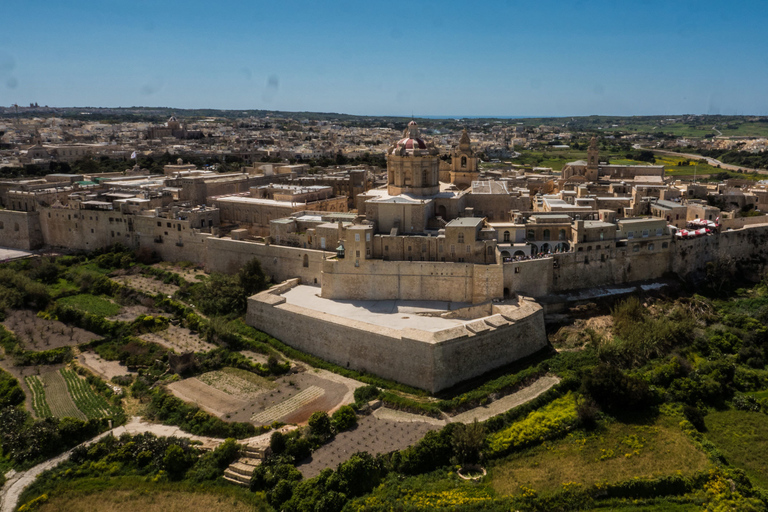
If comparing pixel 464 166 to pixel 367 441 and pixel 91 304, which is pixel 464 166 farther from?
pixel 367 441

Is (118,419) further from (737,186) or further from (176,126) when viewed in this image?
(176,126)

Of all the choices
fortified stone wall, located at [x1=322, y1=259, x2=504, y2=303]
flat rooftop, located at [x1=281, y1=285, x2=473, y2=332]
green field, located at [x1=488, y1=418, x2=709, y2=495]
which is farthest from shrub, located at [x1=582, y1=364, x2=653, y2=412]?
fortified stone wall, located at [x1=322, y1=259, x2=504, y2=303]

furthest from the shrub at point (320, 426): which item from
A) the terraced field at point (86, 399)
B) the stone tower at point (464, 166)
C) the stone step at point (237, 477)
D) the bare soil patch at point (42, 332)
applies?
the stone tower at point (464, 166)

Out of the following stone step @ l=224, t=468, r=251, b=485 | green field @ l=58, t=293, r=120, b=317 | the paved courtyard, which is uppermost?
the paved courtyard

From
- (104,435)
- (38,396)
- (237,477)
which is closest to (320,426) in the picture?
(237,477)

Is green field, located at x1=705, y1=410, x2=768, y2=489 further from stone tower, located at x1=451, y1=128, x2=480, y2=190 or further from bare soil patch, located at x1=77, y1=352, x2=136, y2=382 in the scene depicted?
bare soil patch, located at x1=77, y1=352, x2=136, y2=382

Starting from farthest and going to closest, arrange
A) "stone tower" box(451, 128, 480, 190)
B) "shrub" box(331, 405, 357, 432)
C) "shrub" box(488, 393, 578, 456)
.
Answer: "stone tower" box(451, 128, 480, 190) → "shrub" box(331, 405, 357, 432) → "shrub" box(488, 393, 578, 456)

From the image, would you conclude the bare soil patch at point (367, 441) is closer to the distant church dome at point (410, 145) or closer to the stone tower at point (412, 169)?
the stone tower at point (412, 169)
